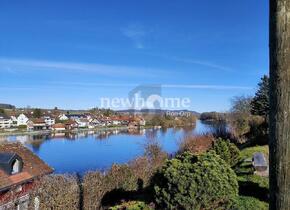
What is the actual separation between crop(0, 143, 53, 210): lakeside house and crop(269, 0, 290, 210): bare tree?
44.5ft

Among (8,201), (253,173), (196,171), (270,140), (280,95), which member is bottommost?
(8,201)

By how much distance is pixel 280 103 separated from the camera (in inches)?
68.9

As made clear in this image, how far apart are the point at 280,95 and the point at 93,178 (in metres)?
14.9

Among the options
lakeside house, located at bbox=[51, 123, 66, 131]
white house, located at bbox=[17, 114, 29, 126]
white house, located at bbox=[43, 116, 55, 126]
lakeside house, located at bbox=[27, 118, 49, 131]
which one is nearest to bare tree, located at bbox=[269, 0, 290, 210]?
lakeside house, located at bbox=[51, 123, 66, 131]

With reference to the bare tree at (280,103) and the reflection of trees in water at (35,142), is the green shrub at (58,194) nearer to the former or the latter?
the bare tree at (280,103)

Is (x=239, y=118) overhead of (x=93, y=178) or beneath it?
overhead

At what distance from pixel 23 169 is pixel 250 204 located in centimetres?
1304

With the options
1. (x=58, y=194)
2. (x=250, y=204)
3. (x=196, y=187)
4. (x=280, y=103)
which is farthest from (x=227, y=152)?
(x=280, y=103)

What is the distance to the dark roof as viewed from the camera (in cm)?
1554

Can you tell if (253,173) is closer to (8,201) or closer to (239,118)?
(8,201)

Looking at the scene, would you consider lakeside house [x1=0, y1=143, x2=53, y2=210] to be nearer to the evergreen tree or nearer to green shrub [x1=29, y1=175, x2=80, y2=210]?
green shrub [x1=29, y1=175, x2=80, y2=210]

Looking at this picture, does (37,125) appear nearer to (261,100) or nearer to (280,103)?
(261,100)

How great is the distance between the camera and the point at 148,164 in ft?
64.6

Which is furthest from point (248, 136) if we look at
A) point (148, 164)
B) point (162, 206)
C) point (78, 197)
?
point (162, 206)
